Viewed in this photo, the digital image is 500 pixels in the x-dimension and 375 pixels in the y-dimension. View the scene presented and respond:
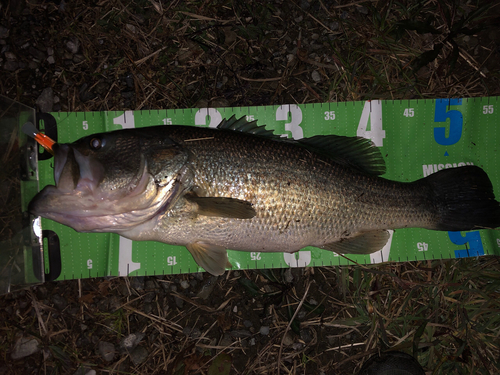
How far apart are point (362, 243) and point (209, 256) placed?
4.52ft

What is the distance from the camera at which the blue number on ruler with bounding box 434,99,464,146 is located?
3316 mm

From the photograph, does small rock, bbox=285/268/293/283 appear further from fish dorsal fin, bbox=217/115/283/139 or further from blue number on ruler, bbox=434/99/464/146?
blue number on ruler, bbox=434/99/464/146

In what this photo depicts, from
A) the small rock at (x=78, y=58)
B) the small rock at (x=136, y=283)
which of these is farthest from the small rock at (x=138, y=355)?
the small rock at (x=78, y=58)

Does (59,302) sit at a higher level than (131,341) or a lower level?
higher

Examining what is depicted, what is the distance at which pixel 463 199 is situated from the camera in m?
3.00

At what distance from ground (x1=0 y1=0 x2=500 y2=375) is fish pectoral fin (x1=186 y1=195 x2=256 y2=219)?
1045 millimetres

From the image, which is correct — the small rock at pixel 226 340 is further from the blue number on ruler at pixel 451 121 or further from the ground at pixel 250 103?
the blue number on ruler at pixel 451 121

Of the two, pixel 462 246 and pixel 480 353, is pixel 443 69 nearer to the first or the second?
pixel 462 246

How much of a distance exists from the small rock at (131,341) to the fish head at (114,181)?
1293mm

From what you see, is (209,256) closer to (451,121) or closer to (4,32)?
(451,121)

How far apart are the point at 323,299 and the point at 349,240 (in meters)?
0.76

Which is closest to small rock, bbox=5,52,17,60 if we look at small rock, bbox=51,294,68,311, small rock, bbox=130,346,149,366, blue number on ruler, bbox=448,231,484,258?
small rock, bbox=51,294,68,311

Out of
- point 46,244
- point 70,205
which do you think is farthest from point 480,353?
point 46,244

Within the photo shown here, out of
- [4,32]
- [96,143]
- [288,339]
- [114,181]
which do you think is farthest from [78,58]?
[288,339]
